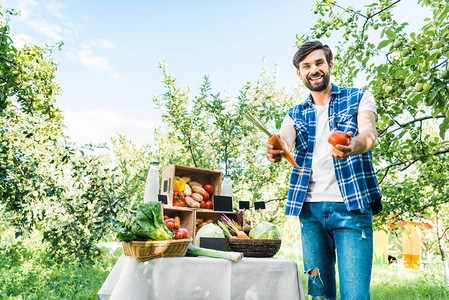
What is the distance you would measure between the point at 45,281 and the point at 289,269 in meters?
3.92

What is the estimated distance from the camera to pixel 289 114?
215 cm

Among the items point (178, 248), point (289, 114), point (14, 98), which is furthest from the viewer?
point (14, 98)

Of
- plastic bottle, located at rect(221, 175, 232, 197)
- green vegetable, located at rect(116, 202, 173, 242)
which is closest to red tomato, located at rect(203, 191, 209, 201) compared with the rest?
plastic bottle, located at rect(221, 175, 232, 197)

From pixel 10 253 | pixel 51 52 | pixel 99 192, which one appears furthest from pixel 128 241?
pixel 10 253

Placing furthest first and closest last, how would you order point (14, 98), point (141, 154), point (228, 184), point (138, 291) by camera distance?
point (141, 154), point (14, 98), point (228, 184), point (138, 291)

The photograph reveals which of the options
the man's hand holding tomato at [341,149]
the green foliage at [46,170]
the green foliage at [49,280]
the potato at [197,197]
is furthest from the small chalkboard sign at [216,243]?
the green foliage at [46,170]

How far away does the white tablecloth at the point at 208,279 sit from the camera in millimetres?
1715

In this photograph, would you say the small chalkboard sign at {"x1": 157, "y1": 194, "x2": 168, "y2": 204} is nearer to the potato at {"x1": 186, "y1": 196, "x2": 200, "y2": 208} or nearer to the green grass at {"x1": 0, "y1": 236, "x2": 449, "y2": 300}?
the potato at {"x1": 186, "y1": 196, "x2": 200, "y2": 208}

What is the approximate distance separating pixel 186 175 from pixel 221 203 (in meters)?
0.51

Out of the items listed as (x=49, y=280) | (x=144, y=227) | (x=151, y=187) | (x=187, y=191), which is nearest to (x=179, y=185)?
(x=187, y=191)

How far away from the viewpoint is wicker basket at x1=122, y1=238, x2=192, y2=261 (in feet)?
5.62

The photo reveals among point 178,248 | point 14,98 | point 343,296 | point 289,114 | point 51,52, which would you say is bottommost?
point 343,296

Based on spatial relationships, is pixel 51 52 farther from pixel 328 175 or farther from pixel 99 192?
pixel 328 175

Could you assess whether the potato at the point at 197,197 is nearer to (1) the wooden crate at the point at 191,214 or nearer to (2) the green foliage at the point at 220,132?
(1) the wooden crate at the point at 191,214
